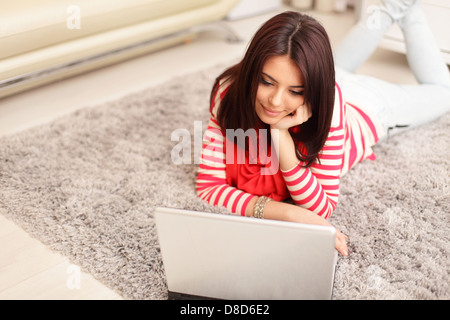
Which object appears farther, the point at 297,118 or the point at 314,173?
the point at 314,173

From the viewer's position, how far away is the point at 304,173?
115 centimetres

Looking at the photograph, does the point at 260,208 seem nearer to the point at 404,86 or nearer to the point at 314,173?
the point at 314,173

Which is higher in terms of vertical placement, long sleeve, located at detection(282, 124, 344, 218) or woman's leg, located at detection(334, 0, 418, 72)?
woman's leg, located at detection(334, 0, 418, 72)

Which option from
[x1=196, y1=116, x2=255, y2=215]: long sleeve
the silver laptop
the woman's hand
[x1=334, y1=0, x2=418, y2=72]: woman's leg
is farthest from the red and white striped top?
[x1=334, y1=0, x2=418, y2=72]: woman's leg

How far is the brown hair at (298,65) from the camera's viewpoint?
958mm

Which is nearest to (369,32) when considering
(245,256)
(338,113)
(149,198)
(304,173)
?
(338,113)

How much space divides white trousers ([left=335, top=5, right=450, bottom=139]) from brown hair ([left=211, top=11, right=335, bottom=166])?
48 centimetres

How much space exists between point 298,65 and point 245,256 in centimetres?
39

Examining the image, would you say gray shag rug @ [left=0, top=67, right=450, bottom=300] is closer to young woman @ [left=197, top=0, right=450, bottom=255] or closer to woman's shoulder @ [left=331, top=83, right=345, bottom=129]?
young woman @ [left=197, top=0, right=450, bottom=255]

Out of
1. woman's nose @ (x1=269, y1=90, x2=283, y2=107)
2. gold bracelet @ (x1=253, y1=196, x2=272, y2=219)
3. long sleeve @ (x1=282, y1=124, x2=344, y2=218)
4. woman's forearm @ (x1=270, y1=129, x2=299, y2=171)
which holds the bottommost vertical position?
gold bracelet @ (x1=253, y1=196, x2=272, y2=219)

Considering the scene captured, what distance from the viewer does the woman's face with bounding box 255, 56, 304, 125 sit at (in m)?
0.97

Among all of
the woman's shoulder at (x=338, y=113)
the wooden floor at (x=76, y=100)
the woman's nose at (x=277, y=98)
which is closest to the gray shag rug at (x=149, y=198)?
the wooden floor at (x=76, y=100)

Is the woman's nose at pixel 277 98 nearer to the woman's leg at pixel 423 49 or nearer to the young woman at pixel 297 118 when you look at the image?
the young woman at pixel 297 118

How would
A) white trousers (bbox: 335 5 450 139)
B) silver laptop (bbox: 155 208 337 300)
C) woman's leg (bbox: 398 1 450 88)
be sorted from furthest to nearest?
woman's leg (bbox: 398 1 450 88) → white trousers (bbox: 335 5 450 139) → silver laptop (bbox: 155 208 337 300)
